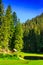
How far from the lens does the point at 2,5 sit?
67500 millimetres

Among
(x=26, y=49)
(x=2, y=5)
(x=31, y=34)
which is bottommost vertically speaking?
(x=26, y=49)

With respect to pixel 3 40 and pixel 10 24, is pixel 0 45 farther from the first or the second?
pixel 10 24

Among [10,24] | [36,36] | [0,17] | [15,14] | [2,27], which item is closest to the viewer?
[0,17]

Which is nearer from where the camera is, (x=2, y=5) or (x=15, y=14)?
(x=2, y=5)

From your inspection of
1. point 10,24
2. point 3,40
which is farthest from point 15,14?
point 3,40

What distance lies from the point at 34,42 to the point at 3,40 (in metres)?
57.4

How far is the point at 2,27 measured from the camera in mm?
71250

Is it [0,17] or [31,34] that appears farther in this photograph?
[31,34]

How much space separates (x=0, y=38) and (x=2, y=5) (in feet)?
34.8

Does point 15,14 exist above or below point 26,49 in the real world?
above

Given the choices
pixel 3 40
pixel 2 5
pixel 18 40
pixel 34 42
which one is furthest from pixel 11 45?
pixel 34 42

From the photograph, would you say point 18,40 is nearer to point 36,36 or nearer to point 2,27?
point 2,27

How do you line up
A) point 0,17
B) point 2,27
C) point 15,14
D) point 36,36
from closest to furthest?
point 0,17 < point 2,27 < point 15,14 < point 36,36

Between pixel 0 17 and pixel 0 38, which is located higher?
pixel 0 17
